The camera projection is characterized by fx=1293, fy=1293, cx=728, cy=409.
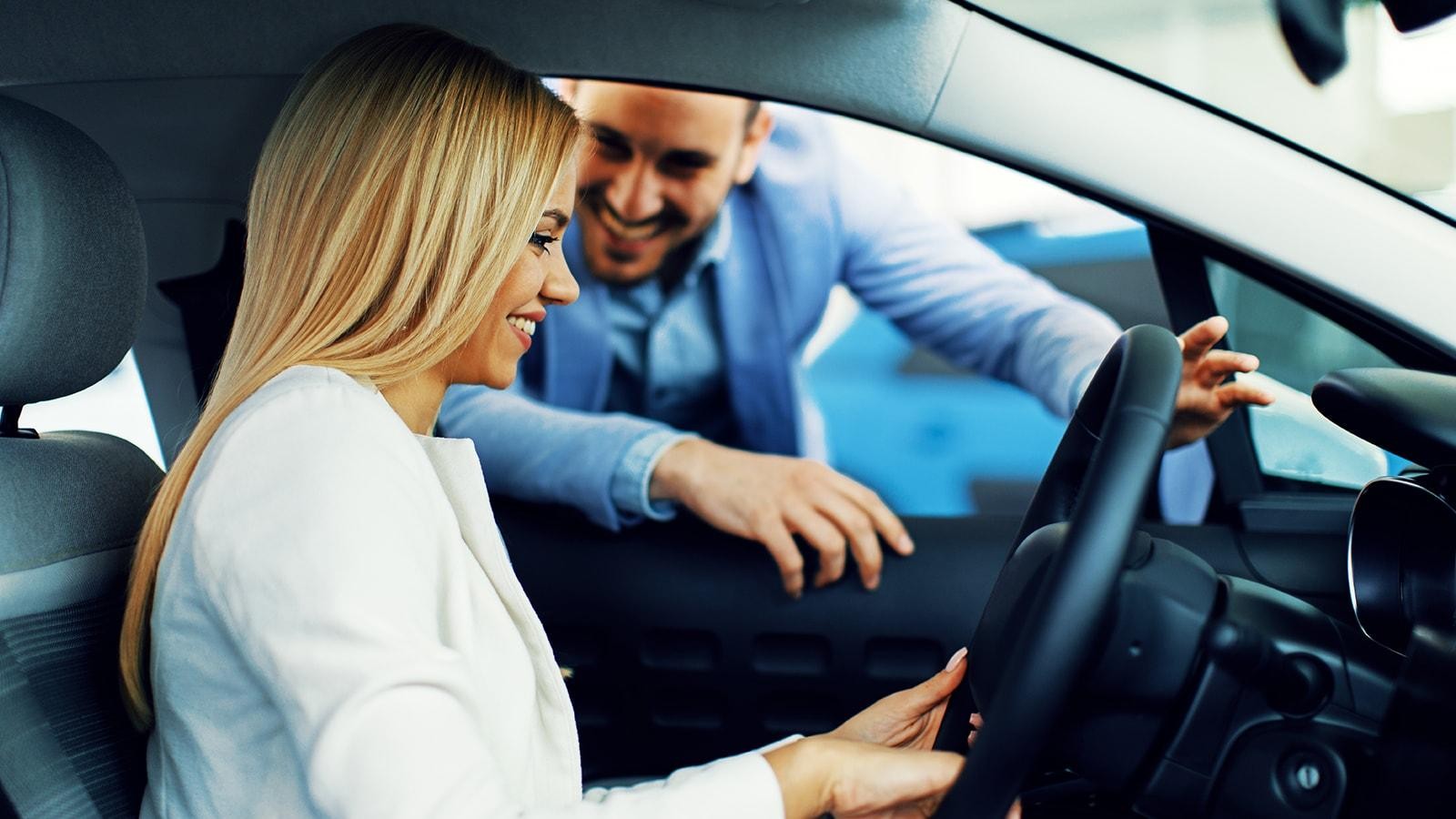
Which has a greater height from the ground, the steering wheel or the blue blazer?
the steering wheel

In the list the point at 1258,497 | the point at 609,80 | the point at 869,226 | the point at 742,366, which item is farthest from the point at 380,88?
the point at 742,366

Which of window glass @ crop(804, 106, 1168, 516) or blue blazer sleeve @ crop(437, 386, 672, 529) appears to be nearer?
blue blazer sleeve @ crop(437, 386, 672, 529)

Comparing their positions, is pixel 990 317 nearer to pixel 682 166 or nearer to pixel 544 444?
pixel 682 166

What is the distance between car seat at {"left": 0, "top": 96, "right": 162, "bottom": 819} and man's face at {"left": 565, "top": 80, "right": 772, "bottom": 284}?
34.0 inches

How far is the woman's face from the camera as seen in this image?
40.4 inches

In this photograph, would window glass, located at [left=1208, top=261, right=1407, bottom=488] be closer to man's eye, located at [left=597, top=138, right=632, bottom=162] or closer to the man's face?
the man's face

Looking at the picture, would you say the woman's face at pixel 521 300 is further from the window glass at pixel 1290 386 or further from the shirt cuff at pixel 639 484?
the window glass at pixel 1290 386

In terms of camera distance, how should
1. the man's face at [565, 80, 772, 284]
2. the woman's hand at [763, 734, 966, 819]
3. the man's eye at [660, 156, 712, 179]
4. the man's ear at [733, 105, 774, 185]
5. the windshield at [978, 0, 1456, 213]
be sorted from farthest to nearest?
1. the man's ear at [733, 105, 774, 185]
2. the man's eye at [660, 156, 712, 179]
3. the man's face at [565, 80, 772, 284]
4. the windshield at [978, 0, 1456, 213]
5. the woman's hand at [763, 734, 966, 819]

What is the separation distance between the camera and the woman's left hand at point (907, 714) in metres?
1.06

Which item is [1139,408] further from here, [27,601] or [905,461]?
[905,461]

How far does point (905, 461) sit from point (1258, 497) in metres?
2.10

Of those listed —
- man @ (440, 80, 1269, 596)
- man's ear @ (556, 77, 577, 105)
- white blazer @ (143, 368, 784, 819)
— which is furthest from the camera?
man @ (440, 80, 1269, 596)

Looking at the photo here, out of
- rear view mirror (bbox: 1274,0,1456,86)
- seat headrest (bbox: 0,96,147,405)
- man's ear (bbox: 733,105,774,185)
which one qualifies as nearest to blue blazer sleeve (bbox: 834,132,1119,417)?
man's ear (bbox: 733,105,774,185)

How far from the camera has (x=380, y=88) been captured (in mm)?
989
